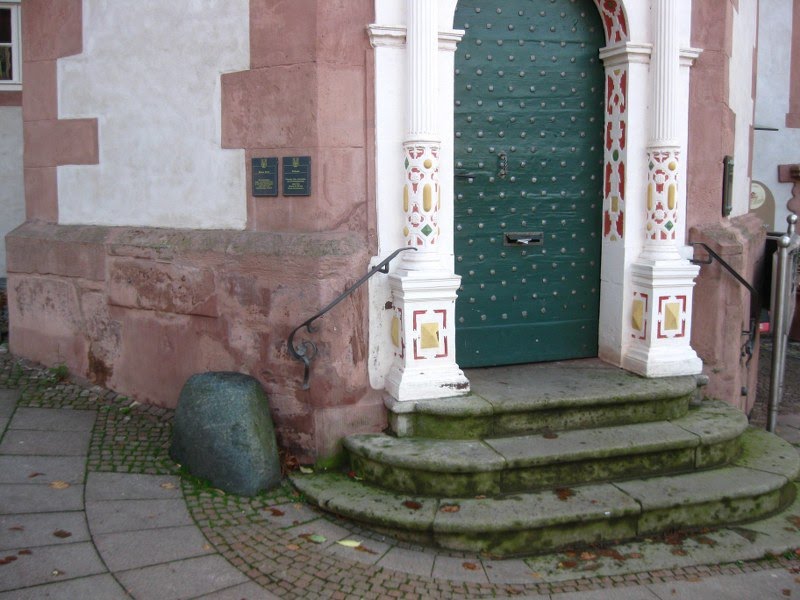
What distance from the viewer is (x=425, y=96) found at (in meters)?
4.96

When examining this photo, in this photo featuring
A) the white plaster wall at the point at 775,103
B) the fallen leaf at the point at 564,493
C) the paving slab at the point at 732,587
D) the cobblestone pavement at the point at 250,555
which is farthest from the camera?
the white plaster wall at the point at 775,103

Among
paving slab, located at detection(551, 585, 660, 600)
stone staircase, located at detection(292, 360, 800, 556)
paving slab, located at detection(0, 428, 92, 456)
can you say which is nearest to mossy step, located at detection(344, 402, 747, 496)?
stone staircase, located at detection(292, 360, 800, 556)

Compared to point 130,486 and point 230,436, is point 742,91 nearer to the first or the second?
point 230,436

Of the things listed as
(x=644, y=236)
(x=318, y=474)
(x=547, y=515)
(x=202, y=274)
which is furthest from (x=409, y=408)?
(x=644, y=236)

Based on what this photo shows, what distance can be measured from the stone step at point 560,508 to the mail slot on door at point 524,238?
1.78 metres

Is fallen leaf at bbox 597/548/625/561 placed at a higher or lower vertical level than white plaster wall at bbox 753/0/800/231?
lower

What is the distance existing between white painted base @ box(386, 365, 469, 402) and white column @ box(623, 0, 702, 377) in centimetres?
135

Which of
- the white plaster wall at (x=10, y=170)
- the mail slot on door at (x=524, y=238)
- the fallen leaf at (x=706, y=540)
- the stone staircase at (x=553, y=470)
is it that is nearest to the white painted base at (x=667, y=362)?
the stone staircase at (x=553, y=470)

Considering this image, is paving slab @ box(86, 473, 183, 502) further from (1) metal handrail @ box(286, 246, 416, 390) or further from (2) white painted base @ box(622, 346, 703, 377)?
(2) white painted base @ box(622, 346, 703, 377)

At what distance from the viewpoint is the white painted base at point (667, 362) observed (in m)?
5.54

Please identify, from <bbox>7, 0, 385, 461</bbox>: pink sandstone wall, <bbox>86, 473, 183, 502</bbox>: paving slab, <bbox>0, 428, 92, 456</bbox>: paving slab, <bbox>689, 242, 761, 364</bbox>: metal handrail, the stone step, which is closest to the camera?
the stone step

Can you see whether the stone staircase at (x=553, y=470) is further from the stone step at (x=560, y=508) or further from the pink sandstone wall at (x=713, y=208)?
the pink sandstone wall at (x=713, y=208)

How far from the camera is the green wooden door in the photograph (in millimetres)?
5582

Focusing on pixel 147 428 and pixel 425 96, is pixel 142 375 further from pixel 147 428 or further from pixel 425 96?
pixel 425 96
